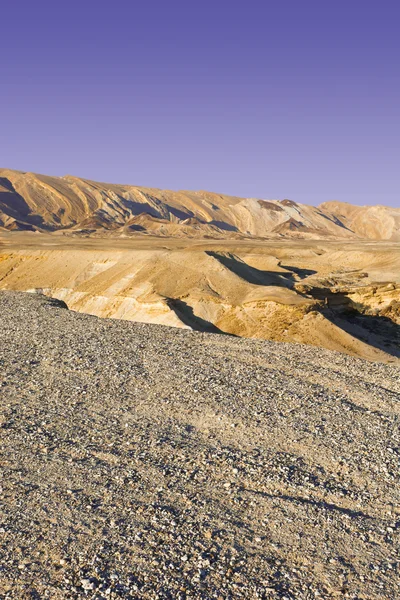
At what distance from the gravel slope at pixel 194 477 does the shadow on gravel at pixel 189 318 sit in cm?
1025

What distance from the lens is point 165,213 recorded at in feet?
447

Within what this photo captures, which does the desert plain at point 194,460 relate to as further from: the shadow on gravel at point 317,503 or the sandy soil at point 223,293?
the sandy soil at point 223,293

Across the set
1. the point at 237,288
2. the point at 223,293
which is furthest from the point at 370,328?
the point at 223,293

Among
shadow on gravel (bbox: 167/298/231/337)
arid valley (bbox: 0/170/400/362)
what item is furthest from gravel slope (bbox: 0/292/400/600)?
shadow on gravel (bbox: 167/298/231/337)

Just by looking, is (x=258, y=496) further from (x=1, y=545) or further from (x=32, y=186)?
(x=32, y=186)

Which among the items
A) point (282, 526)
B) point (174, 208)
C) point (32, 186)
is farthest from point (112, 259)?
point (174, 208)

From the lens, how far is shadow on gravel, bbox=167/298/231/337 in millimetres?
25703

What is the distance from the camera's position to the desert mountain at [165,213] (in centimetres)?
11056

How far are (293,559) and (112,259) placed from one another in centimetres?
2985

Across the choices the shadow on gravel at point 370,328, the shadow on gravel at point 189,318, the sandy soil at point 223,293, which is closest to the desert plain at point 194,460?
the sandy soil at point 223,293

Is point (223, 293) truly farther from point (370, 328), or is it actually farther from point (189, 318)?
point (370, 328)

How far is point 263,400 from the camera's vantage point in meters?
12.0

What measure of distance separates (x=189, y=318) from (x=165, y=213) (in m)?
112

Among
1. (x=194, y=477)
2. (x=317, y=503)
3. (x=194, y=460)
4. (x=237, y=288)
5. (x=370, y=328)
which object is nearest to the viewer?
(x=317, y=503)
